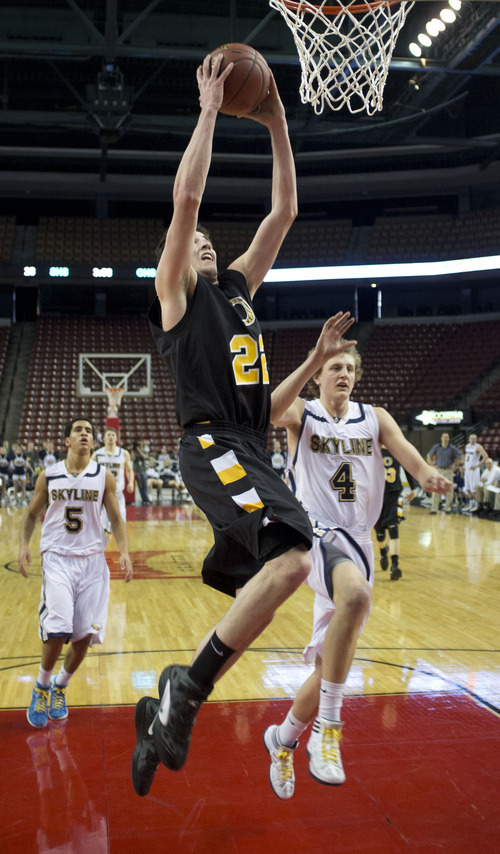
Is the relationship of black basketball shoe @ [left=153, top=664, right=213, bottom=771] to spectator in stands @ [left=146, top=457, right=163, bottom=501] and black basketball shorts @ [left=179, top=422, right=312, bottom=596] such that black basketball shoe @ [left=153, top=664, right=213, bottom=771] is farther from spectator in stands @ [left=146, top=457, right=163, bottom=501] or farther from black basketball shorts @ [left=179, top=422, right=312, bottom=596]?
spectator in stands @ [left=146, top=457, right=163, bottom=501]

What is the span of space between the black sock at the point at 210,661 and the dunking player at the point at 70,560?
213 cm

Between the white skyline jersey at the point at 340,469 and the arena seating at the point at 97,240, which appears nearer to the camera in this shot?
the white skyline jersey at the point at 340,469

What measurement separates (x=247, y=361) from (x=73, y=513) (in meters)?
2.56

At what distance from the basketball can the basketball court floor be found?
2850mm

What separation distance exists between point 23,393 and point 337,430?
24.0 metres

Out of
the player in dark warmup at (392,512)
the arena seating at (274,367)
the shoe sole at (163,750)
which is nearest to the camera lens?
the shoe sole at (163,750)

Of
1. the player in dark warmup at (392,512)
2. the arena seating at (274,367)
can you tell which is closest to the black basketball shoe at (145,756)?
the player in dark warmup at (392,512)

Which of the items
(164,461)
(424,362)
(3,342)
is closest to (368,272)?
(424,362)

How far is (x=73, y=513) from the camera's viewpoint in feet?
16.4

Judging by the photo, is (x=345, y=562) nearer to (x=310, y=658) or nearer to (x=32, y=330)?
(x=310, y=658)

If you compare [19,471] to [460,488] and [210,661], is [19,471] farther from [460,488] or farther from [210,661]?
[210,661]

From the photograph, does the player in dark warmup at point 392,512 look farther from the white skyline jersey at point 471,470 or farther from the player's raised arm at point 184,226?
the white skyline jersey at point 471,470

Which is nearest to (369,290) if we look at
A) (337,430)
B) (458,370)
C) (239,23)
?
(458,370)

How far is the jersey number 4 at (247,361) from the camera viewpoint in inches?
110
